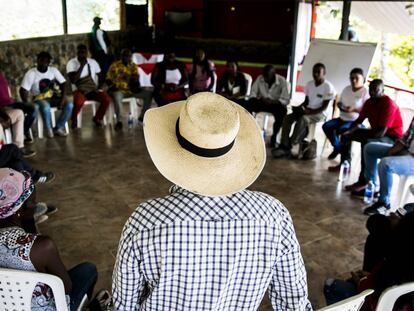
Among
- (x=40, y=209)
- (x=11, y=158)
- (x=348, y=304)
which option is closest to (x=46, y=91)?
(x=11, y=158)

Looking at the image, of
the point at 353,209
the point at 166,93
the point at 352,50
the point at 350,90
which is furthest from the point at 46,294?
the point at 352,50

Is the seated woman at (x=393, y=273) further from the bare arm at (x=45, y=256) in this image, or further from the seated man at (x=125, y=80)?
the seated man at (x=125, y=80)

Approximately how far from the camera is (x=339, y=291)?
2.39 m

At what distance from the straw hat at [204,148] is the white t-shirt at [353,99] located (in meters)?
3.68

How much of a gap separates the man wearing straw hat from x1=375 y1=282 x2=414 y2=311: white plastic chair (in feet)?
1.93

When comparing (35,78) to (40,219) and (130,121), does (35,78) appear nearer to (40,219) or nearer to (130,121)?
(130,121)

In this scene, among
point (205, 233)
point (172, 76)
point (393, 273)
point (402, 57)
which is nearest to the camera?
point (205, 233)

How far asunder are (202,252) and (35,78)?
4.88 metres

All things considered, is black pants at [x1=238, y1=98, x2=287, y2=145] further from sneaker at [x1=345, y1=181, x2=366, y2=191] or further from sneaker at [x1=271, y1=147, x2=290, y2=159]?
sneaker at [x1=345, y1=181, x2=366, y2=191]

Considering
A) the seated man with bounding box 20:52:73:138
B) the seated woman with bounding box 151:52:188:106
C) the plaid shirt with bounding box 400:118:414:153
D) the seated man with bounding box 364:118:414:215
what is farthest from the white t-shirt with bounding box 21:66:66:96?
the plaid shirt with bounding box 400:118:414:153

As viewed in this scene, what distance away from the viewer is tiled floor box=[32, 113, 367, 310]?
10.6 feet

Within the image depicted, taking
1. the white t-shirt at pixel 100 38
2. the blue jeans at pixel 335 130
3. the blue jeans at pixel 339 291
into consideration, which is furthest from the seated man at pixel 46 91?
the blue jeans at pixel 339 291

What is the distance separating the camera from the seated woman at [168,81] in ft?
20.2

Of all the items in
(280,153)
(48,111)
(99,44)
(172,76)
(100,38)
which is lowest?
(280,153)
